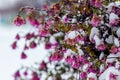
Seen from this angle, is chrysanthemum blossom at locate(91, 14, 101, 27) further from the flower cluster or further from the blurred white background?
the blurred white background

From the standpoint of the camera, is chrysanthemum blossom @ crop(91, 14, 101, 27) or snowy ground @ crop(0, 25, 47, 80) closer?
chrysanthemum blossom @ crop(91, 14, 101, 27)

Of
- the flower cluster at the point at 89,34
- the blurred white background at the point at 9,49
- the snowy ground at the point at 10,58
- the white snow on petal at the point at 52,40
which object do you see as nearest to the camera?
the flower cluster at the point at 89,34

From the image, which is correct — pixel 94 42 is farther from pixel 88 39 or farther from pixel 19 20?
pixel 19 20

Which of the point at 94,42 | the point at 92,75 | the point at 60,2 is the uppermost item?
the point at 60,2

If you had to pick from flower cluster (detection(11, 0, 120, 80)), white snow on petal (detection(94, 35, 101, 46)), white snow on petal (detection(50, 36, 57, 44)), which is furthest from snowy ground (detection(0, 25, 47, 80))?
white snow on petal (detection(94, 35, 101, 46))

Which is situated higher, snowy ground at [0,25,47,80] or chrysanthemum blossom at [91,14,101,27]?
snowy ground at [0,25,47,80]

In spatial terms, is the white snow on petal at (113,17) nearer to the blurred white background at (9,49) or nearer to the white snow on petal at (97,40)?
the white snow on petal at (97,40)

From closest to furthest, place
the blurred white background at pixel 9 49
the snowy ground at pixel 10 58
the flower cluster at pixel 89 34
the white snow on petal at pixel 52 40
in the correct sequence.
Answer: the flower cluster at pixel 89 34 → the white snow on petal at pixel 52 40 → the snowy ground at pixel 10 58 → the blurred white background at pixel 9 49

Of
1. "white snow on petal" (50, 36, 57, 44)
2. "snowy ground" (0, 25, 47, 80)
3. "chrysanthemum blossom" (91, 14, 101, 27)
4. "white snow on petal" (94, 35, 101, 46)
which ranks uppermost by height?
"snowy ground" (0, 25, 47, 80)

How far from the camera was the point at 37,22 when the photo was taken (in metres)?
3.34

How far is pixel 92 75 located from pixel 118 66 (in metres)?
0.20

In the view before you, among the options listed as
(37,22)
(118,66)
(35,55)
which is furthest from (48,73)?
(35,55)

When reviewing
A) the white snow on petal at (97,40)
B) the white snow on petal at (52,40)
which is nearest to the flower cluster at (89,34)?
the white snow on petal at (97,40)

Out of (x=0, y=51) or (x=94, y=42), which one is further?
(x=0, y=51)
